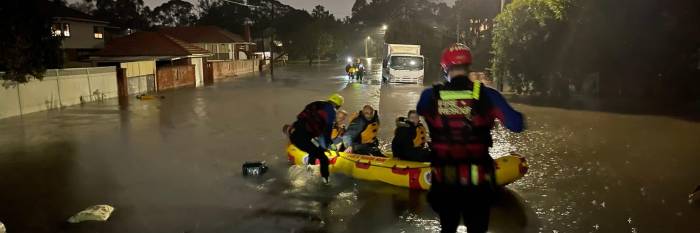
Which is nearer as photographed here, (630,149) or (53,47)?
(630,149)

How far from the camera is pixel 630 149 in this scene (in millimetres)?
10695

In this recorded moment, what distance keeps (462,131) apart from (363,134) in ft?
16.1

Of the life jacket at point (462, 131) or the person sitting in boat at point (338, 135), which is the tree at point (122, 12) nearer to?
the person sitting in boat at point (338, 135)

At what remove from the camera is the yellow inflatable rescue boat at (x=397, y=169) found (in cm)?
708

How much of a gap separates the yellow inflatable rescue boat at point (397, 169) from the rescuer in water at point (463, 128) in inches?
133

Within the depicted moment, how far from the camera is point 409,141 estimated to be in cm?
770

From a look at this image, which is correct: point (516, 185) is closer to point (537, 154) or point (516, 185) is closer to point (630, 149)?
point (537, 154)

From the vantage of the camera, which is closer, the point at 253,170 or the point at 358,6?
the point at 253,170

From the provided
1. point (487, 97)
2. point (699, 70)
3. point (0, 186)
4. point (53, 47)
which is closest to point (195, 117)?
point (53, 47)

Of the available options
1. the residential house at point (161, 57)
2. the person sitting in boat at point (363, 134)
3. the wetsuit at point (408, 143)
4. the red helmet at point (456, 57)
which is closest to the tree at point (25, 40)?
the residential house at point (161, 57)

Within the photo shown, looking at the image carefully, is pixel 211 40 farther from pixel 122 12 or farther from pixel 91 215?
pixel 91 215

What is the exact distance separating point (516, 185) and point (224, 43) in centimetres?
5475

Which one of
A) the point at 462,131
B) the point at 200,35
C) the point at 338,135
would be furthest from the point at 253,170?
the point at 200,35

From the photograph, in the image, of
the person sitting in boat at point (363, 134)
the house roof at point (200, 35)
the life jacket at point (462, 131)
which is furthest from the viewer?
the house roof at point (200, 35)
